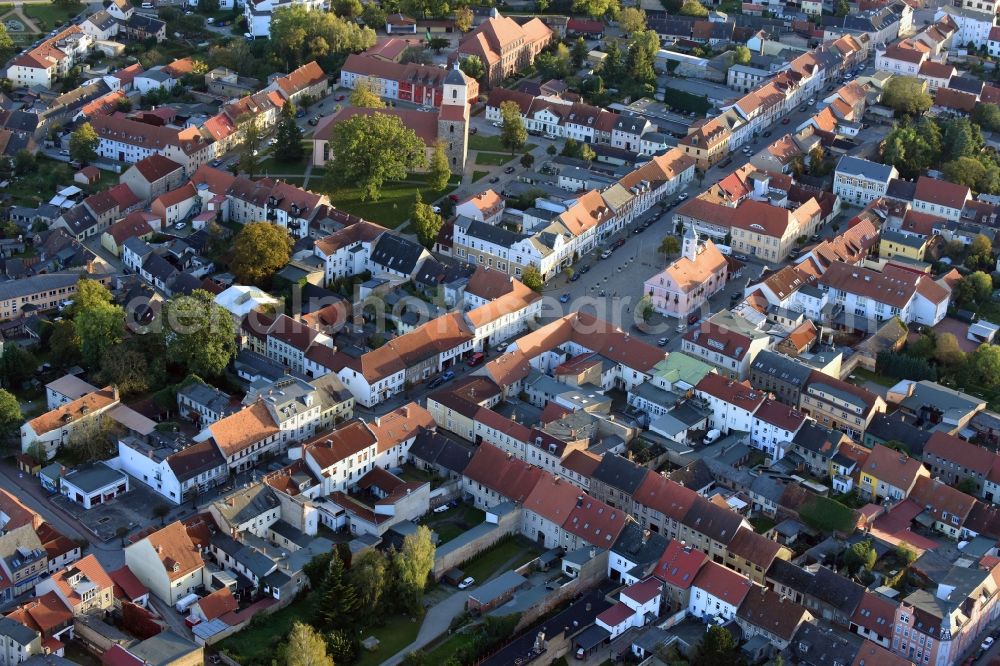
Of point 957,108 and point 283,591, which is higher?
point 957,108

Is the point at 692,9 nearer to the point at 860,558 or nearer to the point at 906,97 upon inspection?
the point at 906,97

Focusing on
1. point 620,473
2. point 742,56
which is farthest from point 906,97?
point 620,473

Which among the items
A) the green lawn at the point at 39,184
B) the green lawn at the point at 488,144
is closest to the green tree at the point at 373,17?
the green lawn at the point at 488,144

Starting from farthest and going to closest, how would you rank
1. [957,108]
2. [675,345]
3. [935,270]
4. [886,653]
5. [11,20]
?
1. [11,20]
2. [957,108]
3. [935,270]
4. [675,345]
5. [886,653]

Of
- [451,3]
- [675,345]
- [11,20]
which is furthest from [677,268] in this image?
[11,20]

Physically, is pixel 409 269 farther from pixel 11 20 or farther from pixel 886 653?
pixel 11 20

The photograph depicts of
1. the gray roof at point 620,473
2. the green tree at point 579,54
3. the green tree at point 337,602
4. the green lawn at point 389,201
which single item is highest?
the green tree at point 579,54

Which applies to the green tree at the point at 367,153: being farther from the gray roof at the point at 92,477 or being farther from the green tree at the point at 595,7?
the green tree at the point at 595,7
